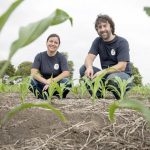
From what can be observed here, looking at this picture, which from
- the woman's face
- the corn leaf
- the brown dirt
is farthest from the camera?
the woman's face

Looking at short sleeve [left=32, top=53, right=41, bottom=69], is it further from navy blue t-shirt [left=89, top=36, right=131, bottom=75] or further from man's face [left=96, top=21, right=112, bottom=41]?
man's face [left=96, top=21, right=112, bottom=41]

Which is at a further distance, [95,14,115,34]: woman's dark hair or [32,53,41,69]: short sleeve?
[32,53,41,69]: short sleeve

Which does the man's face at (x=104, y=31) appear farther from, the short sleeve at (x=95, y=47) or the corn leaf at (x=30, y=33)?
the corn leaf at (x=30, y=33)

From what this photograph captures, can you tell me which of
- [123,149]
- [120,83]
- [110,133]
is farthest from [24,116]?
[120,83]

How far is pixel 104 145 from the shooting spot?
221 cm

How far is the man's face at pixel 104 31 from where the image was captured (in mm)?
4534

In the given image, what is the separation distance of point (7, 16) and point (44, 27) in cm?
12

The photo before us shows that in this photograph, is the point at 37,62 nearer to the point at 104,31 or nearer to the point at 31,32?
the point at 104,31

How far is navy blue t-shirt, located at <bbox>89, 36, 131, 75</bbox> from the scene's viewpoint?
459 centimetres

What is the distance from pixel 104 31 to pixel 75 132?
2.34 meters

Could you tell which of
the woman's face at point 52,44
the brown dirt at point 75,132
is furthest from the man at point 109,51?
the brown dirt at point 75,132

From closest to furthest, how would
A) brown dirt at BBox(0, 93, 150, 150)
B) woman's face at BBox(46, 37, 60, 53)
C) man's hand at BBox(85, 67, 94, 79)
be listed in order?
1. brown dirt at BBox(0, 93, 150, 150)
2. man's hand at BBox(85, 67, 94, 79)
3. woman's face at BBox(46, 37, 60, 53)

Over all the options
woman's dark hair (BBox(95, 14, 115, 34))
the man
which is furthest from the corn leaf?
woman's dark hair (BBox(95, 14, 115, 34))

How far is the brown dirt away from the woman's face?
189 cm
